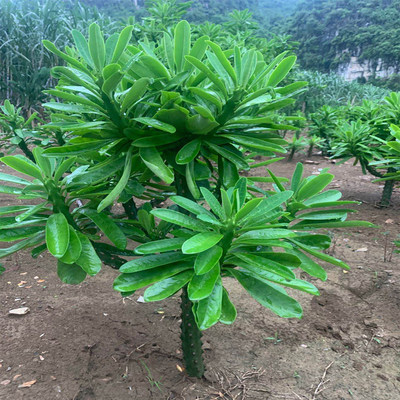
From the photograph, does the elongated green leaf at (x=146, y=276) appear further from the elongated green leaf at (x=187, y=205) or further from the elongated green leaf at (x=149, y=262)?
the elongated green leaf at (x=187, y=205)

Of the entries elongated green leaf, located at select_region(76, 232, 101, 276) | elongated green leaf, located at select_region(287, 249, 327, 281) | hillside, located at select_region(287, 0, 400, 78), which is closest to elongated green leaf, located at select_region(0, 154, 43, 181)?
elongated green leaf, located at select_region(76, 232, 101, 276)

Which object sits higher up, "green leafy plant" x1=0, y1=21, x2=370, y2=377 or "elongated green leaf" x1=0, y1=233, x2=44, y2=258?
"green leafy plant" x1=0, y1=21, x2=370, y2=377

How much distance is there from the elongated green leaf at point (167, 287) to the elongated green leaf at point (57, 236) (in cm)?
25

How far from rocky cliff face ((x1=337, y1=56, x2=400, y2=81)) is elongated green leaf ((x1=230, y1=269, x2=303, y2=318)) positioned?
1448 inches

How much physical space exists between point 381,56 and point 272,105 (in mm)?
38956

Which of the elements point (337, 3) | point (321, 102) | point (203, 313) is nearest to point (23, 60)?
point (203, 313)

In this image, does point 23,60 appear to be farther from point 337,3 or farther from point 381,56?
point 337,3

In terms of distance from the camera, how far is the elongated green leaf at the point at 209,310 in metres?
0.82

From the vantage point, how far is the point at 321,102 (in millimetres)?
12109

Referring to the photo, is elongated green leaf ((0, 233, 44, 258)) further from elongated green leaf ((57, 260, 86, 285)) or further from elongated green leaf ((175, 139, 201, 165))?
elongated green leaf ((175, 139, 201, 165))

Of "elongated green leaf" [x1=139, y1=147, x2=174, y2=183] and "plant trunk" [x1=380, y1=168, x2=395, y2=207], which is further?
"plant trunk" [x1=380, y1=168, x2=395, y2=207]

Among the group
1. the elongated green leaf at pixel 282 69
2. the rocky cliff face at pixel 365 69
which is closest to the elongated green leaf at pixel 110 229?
the elongated green leaf at pixel 282 69

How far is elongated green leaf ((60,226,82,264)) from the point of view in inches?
36.0

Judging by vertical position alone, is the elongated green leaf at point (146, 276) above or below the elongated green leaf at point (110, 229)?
below
